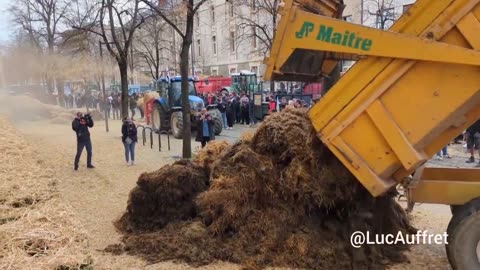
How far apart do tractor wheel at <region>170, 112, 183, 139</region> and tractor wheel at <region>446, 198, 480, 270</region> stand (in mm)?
15137

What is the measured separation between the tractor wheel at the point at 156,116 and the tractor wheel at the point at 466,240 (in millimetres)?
17007

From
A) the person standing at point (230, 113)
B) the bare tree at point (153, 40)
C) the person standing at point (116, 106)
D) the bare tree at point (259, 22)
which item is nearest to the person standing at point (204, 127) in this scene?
the person standing at point (230, 113)

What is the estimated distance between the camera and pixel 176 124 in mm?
19906

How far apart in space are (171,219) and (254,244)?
161 cm

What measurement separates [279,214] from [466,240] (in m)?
2.23

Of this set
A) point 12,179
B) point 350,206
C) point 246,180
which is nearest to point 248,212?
point 246,180

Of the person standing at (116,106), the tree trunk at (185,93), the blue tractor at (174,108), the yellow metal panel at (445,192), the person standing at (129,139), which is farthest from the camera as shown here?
the person standing at (116,106)

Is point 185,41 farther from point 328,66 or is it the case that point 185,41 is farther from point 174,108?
point 174,108

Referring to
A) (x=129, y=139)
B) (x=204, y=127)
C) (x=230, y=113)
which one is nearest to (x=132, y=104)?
(x=230, y=113)

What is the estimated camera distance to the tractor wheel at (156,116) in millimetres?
21509

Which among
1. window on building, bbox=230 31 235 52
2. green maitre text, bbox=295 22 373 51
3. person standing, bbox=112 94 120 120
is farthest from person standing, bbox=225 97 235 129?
window on building, bbox=230 31 235 52

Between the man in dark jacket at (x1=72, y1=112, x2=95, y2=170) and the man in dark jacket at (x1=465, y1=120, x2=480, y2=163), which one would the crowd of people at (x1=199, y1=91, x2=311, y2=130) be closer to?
the man in dark jacket at (x1=72, y1=112, x2=95, y2=170)

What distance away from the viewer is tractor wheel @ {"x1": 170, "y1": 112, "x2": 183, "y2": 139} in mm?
19625

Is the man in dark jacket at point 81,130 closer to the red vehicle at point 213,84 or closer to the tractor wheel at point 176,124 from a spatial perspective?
the tractor wheel at point 176,124
